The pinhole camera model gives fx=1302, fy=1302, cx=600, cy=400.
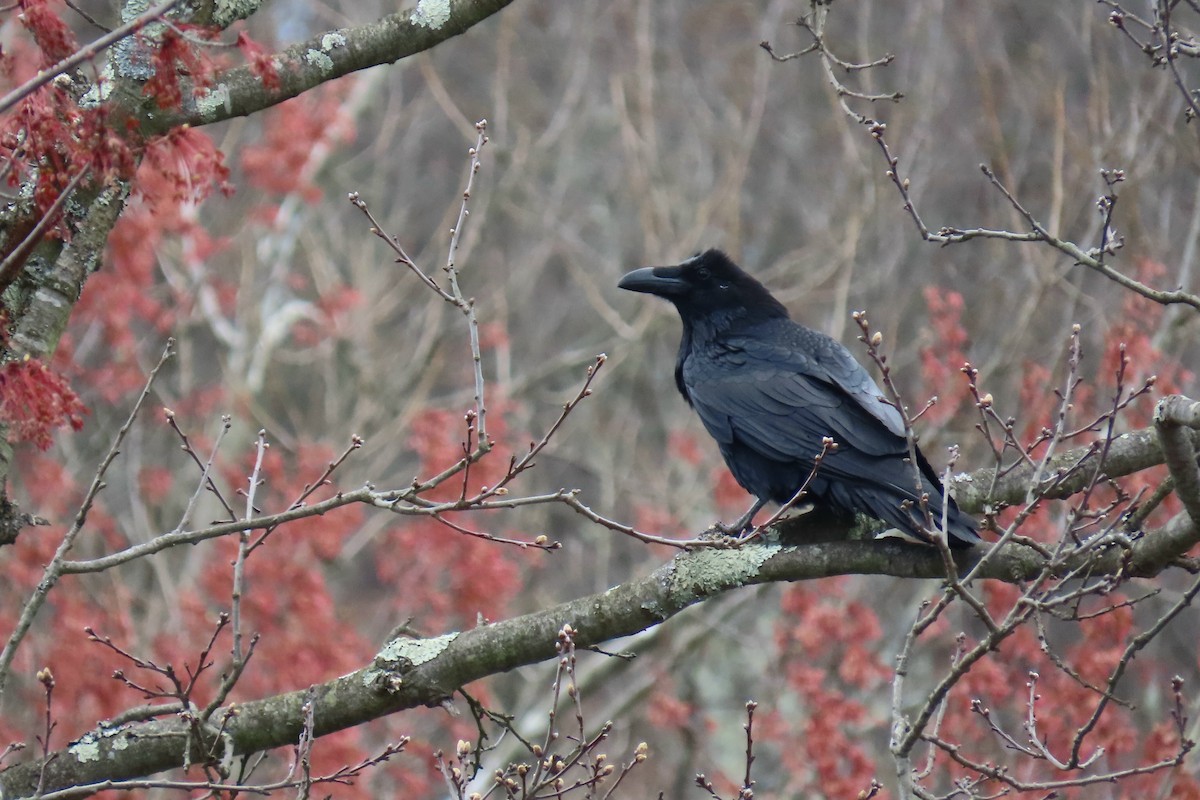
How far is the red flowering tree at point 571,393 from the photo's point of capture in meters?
3.63

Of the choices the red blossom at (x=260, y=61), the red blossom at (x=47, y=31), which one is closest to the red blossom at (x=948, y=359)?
the red blossom at (x=260, y=61)

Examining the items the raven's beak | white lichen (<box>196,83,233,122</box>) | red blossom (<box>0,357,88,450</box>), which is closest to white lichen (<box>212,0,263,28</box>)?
white lichen (<box>196,83,233,122</box>)

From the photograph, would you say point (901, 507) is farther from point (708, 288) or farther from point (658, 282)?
point (658, 282)

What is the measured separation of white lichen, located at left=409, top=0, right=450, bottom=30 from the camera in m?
3.72

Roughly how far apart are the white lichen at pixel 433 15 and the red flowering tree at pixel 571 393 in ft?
0.03

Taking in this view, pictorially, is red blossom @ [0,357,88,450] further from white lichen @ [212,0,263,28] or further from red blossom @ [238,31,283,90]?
white lichen @ [212,0,263,28]

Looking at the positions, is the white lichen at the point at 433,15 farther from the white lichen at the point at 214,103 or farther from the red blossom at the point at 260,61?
the white lichen at the point at 214,103

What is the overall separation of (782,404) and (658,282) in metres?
1.20

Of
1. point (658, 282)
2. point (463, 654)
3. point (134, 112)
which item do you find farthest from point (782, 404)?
point (134, 112)

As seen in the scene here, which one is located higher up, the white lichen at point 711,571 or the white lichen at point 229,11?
the white lichen at point 229,11

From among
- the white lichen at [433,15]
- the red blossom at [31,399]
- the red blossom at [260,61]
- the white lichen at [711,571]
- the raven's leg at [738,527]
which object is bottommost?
the white lichen at [711,571]

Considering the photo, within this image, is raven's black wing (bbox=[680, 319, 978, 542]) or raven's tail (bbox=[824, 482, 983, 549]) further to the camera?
raven's black wing (bbox=[680, 319, 978, 542])

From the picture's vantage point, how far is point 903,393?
10797mm

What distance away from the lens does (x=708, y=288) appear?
6375mm
